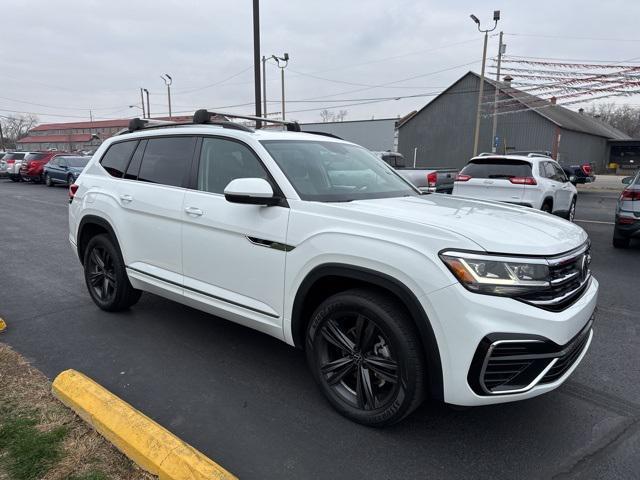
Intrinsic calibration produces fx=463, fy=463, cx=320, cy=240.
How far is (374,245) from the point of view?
2.60 m

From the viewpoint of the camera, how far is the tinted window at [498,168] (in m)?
9.90

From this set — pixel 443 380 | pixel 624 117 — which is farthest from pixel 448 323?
pixel 624 117

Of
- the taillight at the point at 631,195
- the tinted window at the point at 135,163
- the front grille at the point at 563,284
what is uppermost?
the tinted window at the point at 135,163

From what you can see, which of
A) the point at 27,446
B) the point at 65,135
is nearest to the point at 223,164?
the point at 27,446

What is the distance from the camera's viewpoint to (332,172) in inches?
142

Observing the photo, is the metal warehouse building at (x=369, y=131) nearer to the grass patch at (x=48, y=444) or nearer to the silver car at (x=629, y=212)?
the silver car at (x=629, y=212)

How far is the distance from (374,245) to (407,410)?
0.95m

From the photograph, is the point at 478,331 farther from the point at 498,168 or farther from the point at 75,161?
the point at 75,161

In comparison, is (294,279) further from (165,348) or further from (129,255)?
(129,255)

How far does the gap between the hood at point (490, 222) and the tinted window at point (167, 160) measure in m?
1.63

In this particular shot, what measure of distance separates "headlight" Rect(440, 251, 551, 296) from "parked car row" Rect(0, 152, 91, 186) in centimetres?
2203

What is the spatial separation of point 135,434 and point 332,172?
7.28ft

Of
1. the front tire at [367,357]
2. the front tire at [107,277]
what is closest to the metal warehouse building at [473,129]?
the front tire at [107,277]

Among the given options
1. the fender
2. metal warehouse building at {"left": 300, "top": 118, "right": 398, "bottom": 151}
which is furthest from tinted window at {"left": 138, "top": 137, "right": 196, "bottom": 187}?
metal warehouse building at {"left": 300, "top": 118, "right": 398, "bottom": 151}
